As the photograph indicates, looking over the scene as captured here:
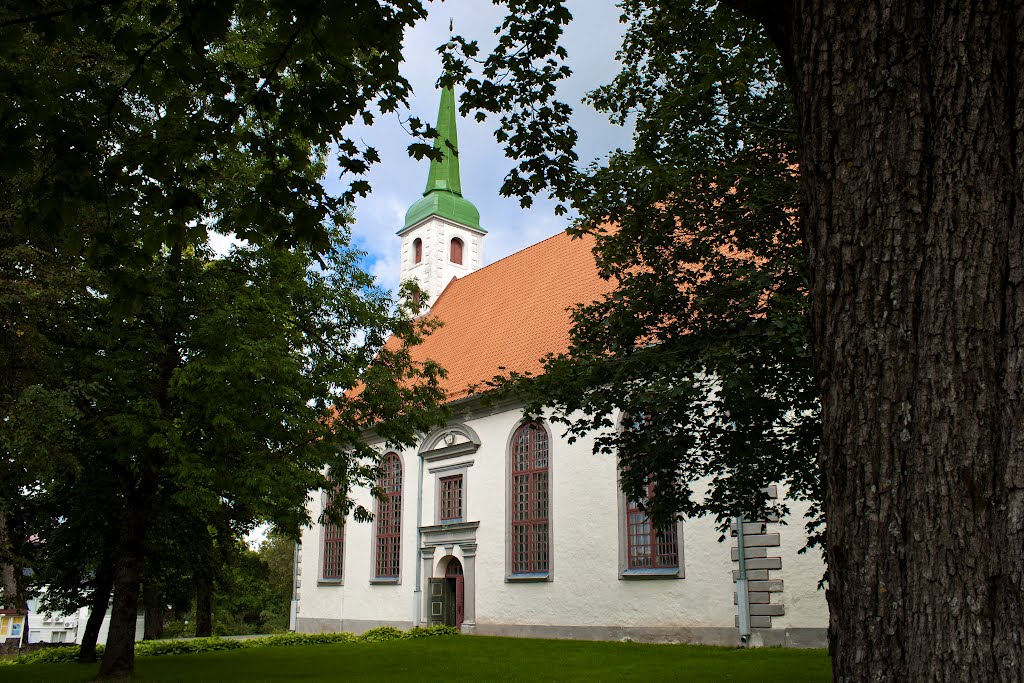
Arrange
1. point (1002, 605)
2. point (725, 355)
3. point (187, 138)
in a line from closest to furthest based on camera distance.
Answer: point (1002, 605), point (187, 138), point (725, 355)

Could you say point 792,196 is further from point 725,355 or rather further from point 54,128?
point 54,128

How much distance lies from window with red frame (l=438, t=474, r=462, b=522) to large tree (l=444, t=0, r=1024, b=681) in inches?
841

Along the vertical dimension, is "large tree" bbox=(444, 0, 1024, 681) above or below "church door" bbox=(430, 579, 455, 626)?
above

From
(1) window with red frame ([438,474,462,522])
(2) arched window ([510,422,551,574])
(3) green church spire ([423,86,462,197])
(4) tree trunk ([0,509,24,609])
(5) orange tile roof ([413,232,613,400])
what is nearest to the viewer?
(4) tree trunk ([0,509,24,609])

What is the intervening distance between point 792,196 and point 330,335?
811 cm

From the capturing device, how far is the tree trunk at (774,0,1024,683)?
8.80 feet

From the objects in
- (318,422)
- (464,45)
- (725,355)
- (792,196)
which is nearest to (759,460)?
(725,355)

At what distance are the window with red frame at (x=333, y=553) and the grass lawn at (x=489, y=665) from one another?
9072 mm

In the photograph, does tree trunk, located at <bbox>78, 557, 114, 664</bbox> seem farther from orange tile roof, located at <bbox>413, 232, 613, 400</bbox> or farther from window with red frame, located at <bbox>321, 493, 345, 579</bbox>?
window with red frame, located at <bbox>321, 493, 345, 579</bbox>

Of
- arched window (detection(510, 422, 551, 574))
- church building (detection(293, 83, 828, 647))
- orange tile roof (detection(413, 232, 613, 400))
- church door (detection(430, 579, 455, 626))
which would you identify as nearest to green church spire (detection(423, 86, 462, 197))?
church building (detection(293, 83, 828, 647))

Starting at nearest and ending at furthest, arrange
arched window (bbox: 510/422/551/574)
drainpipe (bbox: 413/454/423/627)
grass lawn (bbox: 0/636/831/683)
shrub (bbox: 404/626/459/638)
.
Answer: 1. grass lawn (bbox: 0/636/831/683)
2. arched window (bbox: 510/422/551/574)
3. shrub (bbox: 404/626/459/638)
4. drainpipe (bbox: 413/454/423/627)

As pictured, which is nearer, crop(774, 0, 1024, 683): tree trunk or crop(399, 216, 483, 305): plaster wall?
crop(774, 0, 1024, 683): tree trunk

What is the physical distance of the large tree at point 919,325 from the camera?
2686mm

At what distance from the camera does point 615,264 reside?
11.0m
